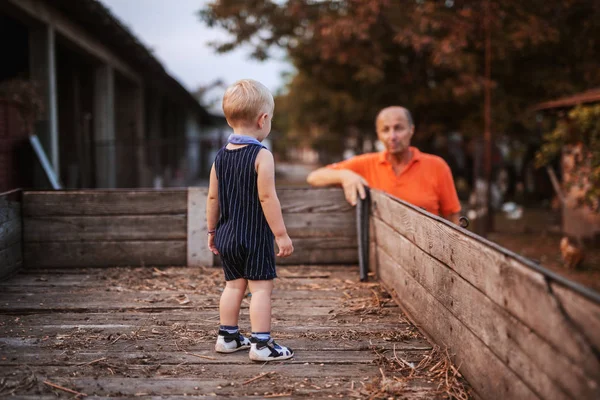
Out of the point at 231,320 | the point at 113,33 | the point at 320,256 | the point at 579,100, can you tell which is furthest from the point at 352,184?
the point at 579,100

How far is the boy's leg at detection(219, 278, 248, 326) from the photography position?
285cm

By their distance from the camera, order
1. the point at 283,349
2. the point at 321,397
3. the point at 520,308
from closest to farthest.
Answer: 1. the point at 520,308
2. the point at 321,397
3. the point at 283,349

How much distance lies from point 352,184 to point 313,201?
0.38 metres

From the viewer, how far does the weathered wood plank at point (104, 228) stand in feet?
15.0

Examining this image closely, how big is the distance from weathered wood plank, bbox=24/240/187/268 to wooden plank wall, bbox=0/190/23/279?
0.44 feet

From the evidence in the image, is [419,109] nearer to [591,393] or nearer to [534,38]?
[534,38]

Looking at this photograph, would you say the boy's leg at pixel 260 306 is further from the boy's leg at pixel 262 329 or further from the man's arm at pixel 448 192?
the man's arm at pixel 448 192

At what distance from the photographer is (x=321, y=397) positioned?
2291mm

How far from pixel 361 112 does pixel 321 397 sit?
45.6ft

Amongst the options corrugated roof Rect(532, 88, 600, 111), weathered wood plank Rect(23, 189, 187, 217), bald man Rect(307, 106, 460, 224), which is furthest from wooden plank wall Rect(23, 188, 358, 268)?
corrugated roof Rect(532, 88, 600, 111)

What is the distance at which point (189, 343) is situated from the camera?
2936 millimetres

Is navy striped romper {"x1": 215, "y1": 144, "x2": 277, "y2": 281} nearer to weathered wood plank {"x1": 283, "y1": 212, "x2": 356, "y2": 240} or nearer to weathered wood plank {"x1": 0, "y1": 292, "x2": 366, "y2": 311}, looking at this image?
weathered wood plank {"x1": 0, "y1": 292, "x2": 366, "y2": 311}

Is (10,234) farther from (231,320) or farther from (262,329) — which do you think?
(262,329)

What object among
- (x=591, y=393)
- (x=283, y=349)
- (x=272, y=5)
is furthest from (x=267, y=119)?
(x=272, y=5)
